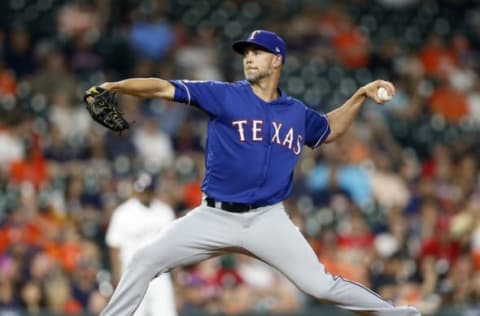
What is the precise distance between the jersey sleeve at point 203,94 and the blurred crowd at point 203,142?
3.67m

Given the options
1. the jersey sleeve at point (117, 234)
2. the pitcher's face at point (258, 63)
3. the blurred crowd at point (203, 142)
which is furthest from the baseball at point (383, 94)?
the blurred crowd at point (203, 142)

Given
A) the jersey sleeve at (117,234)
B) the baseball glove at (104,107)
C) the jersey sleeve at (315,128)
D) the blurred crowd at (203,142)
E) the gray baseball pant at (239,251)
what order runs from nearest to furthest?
the baseball glove at (104,107)
the gray baseball pant at (239,251)
the jersey sleeve at (315,128)
the jersey sleeve at (117,234)
the blurred crowd at (203,142)

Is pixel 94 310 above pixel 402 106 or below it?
below

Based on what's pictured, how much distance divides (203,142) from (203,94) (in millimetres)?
6224

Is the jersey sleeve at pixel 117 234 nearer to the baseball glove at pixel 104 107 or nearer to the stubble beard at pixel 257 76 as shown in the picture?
the stubble beard at pixel 257 76

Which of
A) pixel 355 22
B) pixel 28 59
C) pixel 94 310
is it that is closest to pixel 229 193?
pixel 94 310

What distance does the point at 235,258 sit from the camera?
11453 millimetres

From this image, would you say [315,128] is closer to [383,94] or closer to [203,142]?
[383,94]

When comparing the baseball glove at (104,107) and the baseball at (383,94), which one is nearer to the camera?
the baseball glove at (104,107)

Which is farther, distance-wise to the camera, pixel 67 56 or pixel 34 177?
pixel 67 56

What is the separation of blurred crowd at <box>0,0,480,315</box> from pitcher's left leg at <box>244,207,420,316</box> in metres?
3.73

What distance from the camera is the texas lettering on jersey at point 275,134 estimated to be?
22.3 ft

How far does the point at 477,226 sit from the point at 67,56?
4916mm

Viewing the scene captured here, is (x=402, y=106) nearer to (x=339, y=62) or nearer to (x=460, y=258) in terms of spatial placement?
(x=339, y=62)
